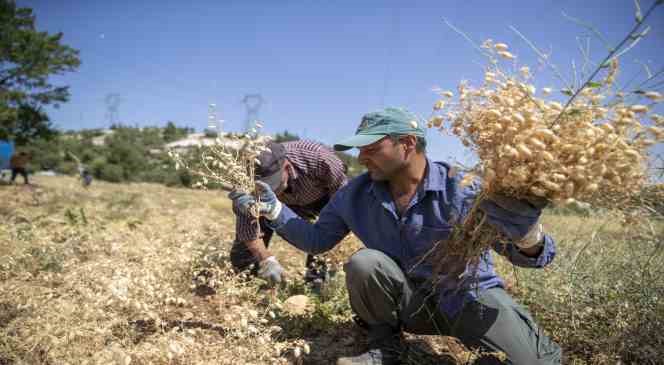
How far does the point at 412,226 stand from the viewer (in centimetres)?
221

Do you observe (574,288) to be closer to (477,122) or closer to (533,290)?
(533,290)

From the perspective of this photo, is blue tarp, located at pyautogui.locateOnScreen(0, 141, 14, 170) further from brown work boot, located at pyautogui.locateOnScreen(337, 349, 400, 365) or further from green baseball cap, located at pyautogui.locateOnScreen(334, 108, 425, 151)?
brown work boot, located at pyautogui.locateOnScreen(337, 349, 400, 365)

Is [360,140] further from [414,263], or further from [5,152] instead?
[5,152]

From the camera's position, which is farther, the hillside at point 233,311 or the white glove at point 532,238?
the hillside at point 233,311

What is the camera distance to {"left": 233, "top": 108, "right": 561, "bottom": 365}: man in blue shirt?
2010 mm

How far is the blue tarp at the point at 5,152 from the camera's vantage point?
573 inches

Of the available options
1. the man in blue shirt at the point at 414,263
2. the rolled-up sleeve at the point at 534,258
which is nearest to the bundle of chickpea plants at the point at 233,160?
the man in blue shirt at the point at 414,263

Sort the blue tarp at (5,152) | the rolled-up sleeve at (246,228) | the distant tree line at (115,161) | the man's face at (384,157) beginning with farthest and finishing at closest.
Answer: the distant tree line at (115,161) → the blue tarp at (5,152) → the rolled-up sleeve at (246,228) → the man's face at (384,157)

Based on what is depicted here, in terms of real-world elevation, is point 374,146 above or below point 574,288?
above

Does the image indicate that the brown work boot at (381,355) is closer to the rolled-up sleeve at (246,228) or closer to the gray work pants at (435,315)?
the gray work pants at (435,315)

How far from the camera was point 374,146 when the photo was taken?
2197 mm

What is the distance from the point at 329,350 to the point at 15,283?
84.4 inches

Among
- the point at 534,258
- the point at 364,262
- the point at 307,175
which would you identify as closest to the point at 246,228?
the point at 307,175

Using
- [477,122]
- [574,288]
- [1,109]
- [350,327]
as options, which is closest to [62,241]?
[350,327]
